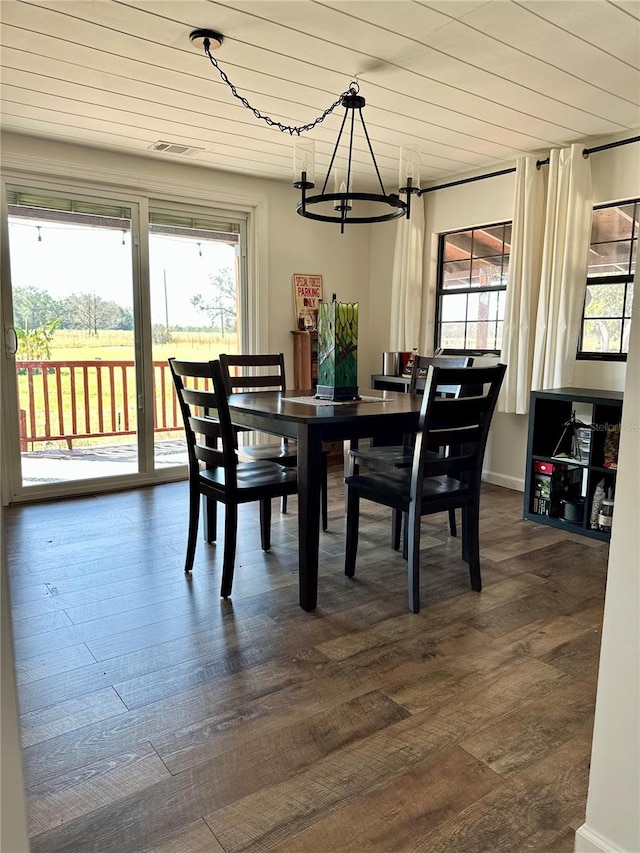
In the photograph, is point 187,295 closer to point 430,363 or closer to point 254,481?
point 430,363

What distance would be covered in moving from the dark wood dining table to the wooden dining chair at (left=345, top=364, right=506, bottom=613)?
186mm

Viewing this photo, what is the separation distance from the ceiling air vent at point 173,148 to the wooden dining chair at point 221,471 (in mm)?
1954

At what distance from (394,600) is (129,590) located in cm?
116

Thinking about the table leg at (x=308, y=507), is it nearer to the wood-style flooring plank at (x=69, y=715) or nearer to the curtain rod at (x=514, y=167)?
the wood-style flooring plank at (x=69, y=715)

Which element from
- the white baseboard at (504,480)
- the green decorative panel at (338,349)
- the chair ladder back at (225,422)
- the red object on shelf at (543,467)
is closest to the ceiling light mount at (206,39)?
the green decorative panel at (338,349)

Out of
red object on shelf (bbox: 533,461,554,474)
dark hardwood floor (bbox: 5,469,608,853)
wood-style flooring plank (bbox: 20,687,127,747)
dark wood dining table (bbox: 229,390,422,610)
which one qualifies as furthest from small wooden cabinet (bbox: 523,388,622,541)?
wood-style flooring plank (bbox: 20,687,127,747)

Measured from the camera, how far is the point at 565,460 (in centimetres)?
349

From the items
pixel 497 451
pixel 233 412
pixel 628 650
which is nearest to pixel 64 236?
pixel 233 412

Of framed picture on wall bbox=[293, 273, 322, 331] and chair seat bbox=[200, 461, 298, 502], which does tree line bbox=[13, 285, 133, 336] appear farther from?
chair seat bbox=[200, 461, 298, 502]

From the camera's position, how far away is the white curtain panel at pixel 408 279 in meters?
4.87

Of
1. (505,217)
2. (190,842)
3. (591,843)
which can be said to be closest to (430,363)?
(505,217)

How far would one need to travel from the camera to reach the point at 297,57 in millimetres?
2578

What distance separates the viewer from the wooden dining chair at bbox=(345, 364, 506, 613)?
7.70 feet

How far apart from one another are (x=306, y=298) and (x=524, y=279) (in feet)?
6.06
